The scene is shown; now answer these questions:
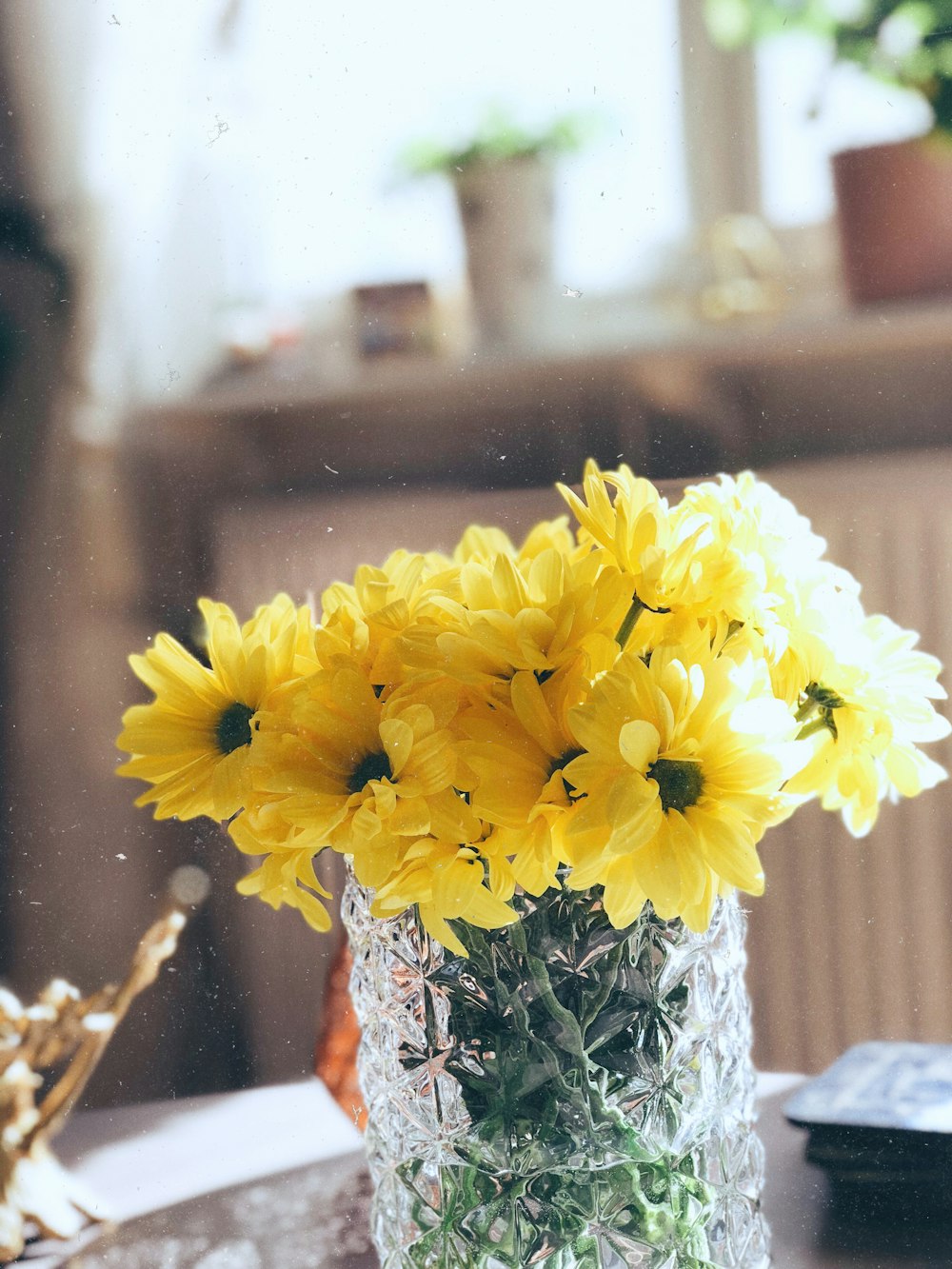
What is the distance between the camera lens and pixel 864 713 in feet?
1.82

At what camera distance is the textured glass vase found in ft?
1.78

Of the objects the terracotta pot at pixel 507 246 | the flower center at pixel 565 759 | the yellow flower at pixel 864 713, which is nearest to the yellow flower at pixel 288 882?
the flower center at pixel 565 759

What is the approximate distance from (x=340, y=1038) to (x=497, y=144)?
633 mm

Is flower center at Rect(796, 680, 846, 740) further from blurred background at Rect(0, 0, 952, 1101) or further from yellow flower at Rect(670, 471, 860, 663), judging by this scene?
blurred background at Rect(0, 0, 952, 1101)

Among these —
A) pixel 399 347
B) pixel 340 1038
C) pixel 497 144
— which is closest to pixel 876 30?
pixel 497 144

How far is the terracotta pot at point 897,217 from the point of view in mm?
846

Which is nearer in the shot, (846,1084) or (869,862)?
(846,1084)

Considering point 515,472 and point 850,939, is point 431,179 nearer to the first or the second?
point 515,472

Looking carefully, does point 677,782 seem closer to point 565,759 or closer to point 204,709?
point 565,759

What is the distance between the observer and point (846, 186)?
863 mm

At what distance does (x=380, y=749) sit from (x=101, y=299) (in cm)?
54

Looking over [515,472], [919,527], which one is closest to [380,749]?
[515,472]

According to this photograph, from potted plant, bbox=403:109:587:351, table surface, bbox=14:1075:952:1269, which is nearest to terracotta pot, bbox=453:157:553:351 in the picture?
potted plant, bbox=403:109:587:351

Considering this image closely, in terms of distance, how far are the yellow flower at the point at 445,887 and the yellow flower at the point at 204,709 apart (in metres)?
0.11
